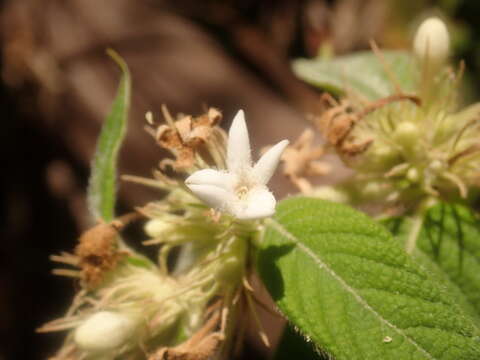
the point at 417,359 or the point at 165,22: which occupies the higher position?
the point at 165,22

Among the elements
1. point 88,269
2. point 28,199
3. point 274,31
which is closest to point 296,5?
point 274,31

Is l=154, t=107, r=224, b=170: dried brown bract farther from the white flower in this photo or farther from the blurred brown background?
the blurred brown background

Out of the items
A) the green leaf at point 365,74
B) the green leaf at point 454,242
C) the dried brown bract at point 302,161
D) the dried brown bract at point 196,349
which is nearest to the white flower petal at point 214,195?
the dried brown bract at point 196,349

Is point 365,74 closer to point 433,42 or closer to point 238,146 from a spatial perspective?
point 433,42

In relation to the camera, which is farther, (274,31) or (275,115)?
(274,31)

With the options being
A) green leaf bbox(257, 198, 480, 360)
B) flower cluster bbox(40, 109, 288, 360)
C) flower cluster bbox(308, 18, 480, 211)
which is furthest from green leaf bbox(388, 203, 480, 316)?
flower cluster bbox(40, 109, 288, 360)

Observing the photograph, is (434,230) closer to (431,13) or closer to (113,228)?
(113,228)

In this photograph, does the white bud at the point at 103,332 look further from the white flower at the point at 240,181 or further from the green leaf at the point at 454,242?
the green leaf at the point at 454,242
